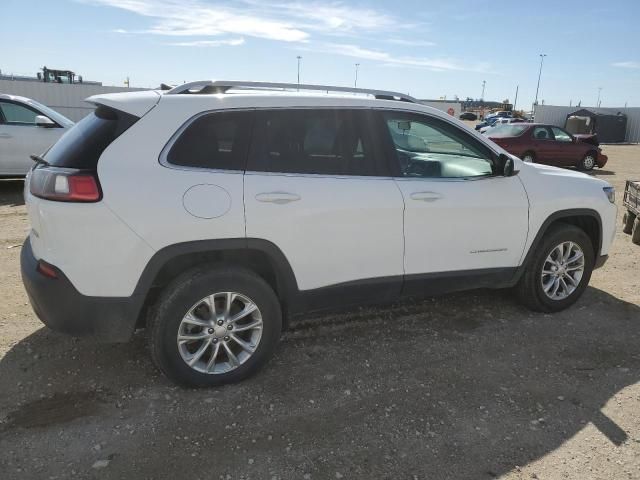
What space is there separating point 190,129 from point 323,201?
0.90 m

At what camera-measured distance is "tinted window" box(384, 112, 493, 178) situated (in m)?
3.63

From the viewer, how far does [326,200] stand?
3203 millimetres

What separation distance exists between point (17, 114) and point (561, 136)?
14614 mm

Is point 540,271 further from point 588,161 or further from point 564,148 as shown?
point 588,161

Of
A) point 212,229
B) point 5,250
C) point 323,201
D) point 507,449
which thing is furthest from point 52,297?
point 5,250

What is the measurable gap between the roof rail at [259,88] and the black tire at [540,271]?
165cm

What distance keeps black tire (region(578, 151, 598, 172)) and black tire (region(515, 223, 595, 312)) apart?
13470 millimetres

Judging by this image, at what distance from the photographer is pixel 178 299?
293 centimetres

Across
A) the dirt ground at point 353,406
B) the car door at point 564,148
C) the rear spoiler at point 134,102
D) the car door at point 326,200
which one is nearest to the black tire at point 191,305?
the dirt ground at point 353,406

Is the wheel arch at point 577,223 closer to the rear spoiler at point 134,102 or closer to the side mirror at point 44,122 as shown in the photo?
the rear spoiler at point 134,102

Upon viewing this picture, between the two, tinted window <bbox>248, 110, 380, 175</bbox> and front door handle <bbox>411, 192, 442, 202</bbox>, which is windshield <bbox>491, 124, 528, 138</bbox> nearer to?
front door handle <bbox>411, 192, 442, 202</bbox>

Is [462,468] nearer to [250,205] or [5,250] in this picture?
[250,205]

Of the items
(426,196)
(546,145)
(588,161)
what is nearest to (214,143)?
(426,196)

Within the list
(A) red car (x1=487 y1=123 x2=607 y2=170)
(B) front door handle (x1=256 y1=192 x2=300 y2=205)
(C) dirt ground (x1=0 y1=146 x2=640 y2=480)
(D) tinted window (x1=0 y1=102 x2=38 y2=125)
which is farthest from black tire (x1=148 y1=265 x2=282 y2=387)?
(A) red car (x1=487 y1=123 x2=607 y2=170)
